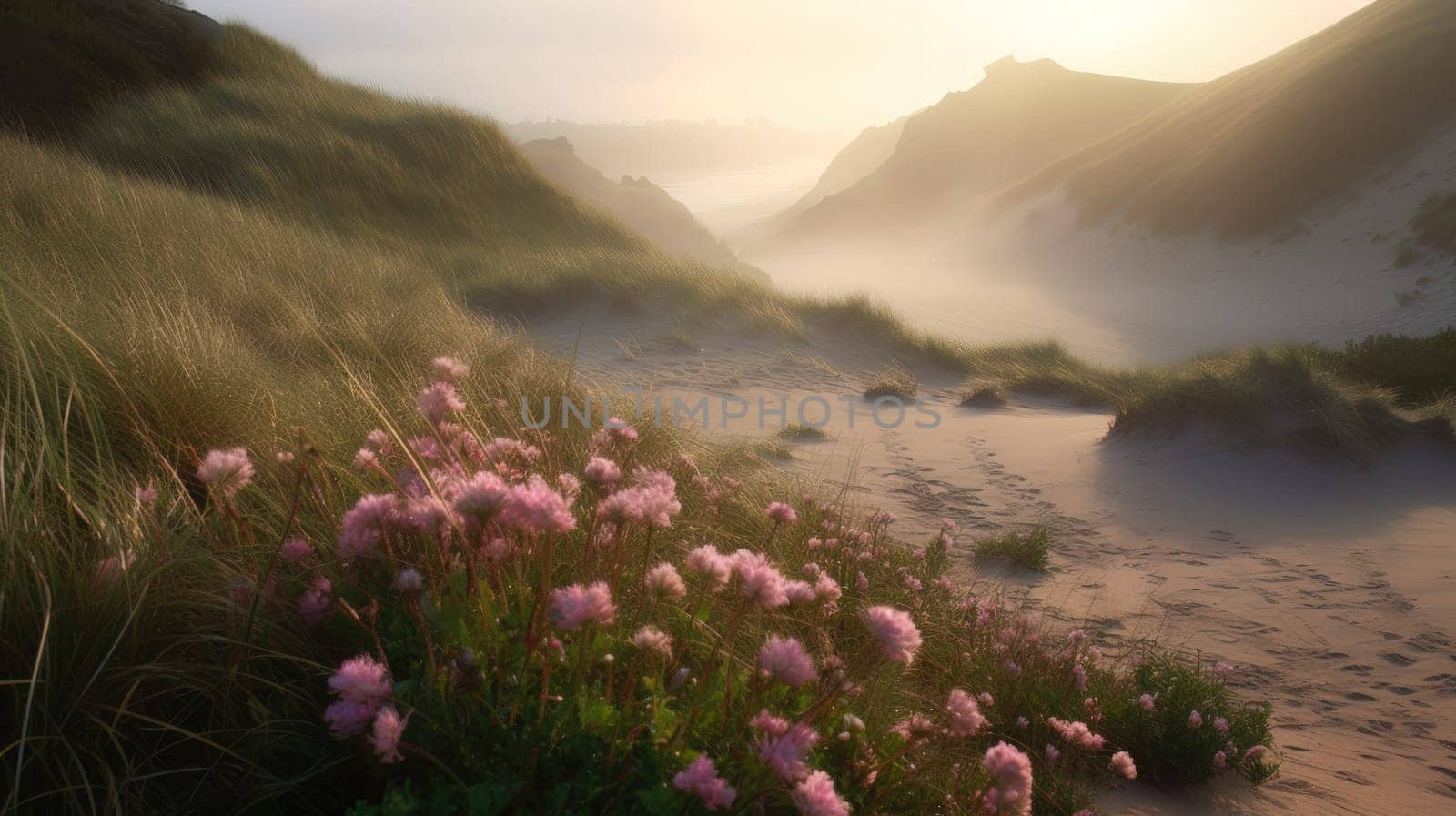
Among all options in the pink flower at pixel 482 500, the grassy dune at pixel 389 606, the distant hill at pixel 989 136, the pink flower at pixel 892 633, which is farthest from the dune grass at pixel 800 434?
the distant hill at pixel 989 136

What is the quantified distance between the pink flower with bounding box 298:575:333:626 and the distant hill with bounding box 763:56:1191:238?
70769 mm

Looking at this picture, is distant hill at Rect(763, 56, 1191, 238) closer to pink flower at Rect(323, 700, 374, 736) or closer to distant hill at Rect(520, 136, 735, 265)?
distant hill at Rect(520, 136, 735, 265)

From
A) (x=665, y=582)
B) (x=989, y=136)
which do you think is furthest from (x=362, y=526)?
(x=989, y=136)

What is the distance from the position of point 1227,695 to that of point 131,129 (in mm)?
14575

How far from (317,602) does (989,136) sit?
264 feet

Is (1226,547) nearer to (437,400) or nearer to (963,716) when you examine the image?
(963,716)

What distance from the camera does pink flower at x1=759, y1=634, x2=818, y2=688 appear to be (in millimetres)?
1204

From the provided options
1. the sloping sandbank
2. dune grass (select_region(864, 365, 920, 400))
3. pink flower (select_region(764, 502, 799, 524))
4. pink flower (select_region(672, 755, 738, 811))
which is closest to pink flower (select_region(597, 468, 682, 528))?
pink flower (select_region(672, 755, 738, 811))

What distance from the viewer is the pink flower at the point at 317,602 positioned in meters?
1.54

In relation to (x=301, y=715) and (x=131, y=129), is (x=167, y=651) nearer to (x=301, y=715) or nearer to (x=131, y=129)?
(x=301, y=715)

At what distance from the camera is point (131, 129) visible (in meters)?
10.8

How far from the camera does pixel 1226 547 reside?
490cm

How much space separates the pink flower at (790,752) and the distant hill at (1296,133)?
38.2 meters

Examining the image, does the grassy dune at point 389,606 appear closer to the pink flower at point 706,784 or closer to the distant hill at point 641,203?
the pink flower at point 706,784
